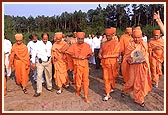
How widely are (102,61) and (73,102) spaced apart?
1.19 m

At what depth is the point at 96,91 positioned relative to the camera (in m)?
8.57

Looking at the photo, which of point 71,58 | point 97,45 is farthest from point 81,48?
point 97,45

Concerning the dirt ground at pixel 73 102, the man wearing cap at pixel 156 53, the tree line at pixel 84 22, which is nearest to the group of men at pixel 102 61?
the man wearing cap at pixel 156 53

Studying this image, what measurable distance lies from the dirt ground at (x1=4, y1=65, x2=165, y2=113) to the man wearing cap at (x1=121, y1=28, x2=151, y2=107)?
30cm

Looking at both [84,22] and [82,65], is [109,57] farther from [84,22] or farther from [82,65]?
[84,22]

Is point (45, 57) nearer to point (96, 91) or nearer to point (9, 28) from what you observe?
point (96, 91)

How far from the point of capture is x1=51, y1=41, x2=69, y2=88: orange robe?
848 centimetres

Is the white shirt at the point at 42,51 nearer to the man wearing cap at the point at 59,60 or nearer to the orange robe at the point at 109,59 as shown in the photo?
the man wearing cap at the point at 59,60

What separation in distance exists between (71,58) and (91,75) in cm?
290

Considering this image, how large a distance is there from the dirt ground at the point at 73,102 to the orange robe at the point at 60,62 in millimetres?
349

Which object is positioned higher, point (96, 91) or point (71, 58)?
point (71, 58)

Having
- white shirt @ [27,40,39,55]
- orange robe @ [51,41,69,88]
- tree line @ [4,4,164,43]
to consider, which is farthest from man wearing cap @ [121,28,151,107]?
tree line @ [4,4,164,43]

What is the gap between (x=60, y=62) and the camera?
8.55 m

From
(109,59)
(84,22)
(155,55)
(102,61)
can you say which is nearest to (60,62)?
(102,61)
